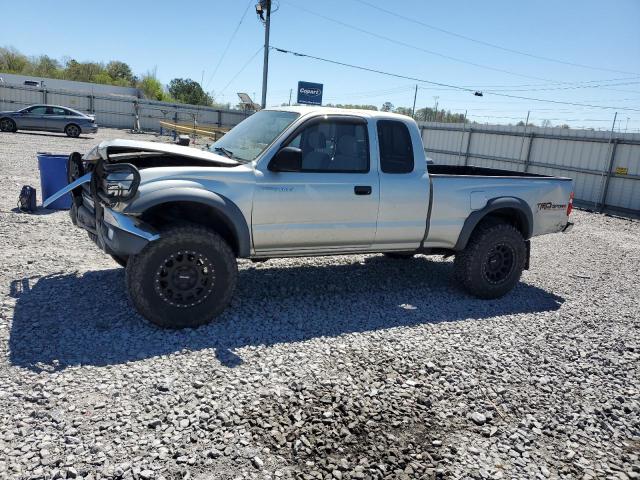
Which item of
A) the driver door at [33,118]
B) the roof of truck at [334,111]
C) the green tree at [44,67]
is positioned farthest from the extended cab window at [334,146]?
the green tree at [44,67]

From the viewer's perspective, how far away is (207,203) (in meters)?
4.36

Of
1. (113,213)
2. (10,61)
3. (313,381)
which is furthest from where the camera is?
(10,61)

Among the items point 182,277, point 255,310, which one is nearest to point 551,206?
point 255,310

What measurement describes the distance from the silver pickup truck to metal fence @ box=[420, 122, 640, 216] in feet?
32.8

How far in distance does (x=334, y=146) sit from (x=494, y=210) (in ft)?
7.14

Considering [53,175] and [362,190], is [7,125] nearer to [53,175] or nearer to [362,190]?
[53,175]

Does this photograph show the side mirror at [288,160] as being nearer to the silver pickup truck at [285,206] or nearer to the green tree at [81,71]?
the silver pickup truck at [285,206]

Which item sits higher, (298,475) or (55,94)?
(55,94)

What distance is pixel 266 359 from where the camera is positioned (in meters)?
4.01

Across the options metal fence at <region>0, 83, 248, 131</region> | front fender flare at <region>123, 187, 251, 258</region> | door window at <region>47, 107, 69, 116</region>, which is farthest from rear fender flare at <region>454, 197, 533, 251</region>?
metal fence at <region>0, 83, 248, 131</region>

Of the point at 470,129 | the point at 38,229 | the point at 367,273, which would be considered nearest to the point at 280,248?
the point at 367,273

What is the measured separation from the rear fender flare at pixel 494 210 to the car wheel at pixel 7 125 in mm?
23952

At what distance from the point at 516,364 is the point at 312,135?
2792 mm

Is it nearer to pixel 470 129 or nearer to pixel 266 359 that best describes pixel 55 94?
pixel 470 129
